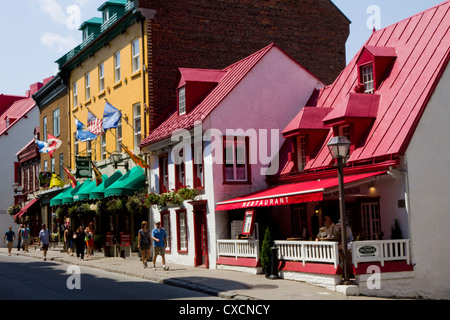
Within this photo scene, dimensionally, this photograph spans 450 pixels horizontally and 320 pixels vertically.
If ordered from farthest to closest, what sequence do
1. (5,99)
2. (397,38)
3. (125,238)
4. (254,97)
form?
(5,99), (125,238), (254,97), (397,38)

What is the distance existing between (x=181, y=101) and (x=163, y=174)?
3.23m

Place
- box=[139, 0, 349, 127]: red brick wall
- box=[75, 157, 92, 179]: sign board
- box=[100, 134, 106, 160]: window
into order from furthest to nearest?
box=[100, 134, 106, 160]: window < box=[75, 157, 92, 179]: sign board < box=[139, 0, 349, 127]: red brick wall

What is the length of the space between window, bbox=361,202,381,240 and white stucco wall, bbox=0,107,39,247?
4191 centimetres

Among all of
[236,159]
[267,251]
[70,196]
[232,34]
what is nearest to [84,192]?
[70,196]

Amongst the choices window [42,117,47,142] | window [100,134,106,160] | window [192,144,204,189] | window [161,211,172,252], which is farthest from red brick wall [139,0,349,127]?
window [42,117,47,142]

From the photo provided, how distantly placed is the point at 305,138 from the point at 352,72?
313 cm

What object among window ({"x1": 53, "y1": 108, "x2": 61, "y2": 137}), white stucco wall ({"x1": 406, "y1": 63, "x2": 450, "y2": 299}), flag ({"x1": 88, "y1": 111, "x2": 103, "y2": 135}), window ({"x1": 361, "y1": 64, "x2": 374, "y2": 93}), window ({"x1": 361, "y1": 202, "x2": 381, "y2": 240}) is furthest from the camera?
window ({"x1": 53, "y1": 108, "x2": 61, "y2": 137})

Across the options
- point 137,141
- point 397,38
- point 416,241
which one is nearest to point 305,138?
point 397,38

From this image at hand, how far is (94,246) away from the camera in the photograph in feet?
112

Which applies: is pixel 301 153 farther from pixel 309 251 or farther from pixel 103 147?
pixel 103 147

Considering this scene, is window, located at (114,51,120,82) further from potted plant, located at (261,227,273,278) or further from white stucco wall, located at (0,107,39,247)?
white stucco wall, located at (0,107,39,247)

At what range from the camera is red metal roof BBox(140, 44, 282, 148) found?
82.7 feet

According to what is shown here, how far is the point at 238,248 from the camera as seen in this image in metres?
23.1
